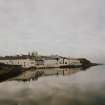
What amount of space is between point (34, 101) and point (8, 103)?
2260mm

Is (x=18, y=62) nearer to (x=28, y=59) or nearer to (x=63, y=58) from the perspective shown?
(x=28, y=59)

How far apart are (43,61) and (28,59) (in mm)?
7246

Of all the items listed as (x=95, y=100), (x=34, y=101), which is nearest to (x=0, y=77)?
(x=34, y=101)

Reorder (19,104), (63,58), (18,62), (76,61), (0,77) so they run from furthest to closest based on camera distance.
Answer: (76,61) → (63,58) → (18,62) → (0,77) → (19,104)

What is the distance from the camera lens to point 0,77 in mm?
33688

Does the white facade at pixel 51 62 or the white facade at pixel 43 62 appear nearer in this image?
the white facade at pixel 43 62

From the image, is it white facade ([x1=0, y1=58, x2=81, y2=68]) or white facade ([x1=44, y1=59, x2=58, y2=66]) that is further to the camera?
white facade ([x1=44, y1=59, x2=58, y2=66])

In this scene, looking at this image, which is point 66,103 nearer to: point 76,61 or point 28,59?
point 28,59

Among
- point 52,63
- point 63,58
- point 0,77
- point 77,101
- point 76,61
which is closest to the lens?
point 77,101

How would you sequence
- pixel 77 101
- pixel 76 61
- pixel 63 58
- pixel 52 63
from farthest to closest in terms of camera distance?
pixel 76 61, pixel 63 58, pixel 52 63, pixel 77 101

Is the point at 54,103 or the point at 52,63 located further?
the point at 52,63

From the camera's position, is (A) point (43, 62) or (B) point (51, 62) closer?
(A) point (43, 62)

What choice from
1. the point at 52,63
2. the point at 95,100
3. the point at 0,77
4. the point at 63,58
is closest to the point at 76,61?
the point at 63,58

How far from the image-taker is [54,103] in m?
17.5
